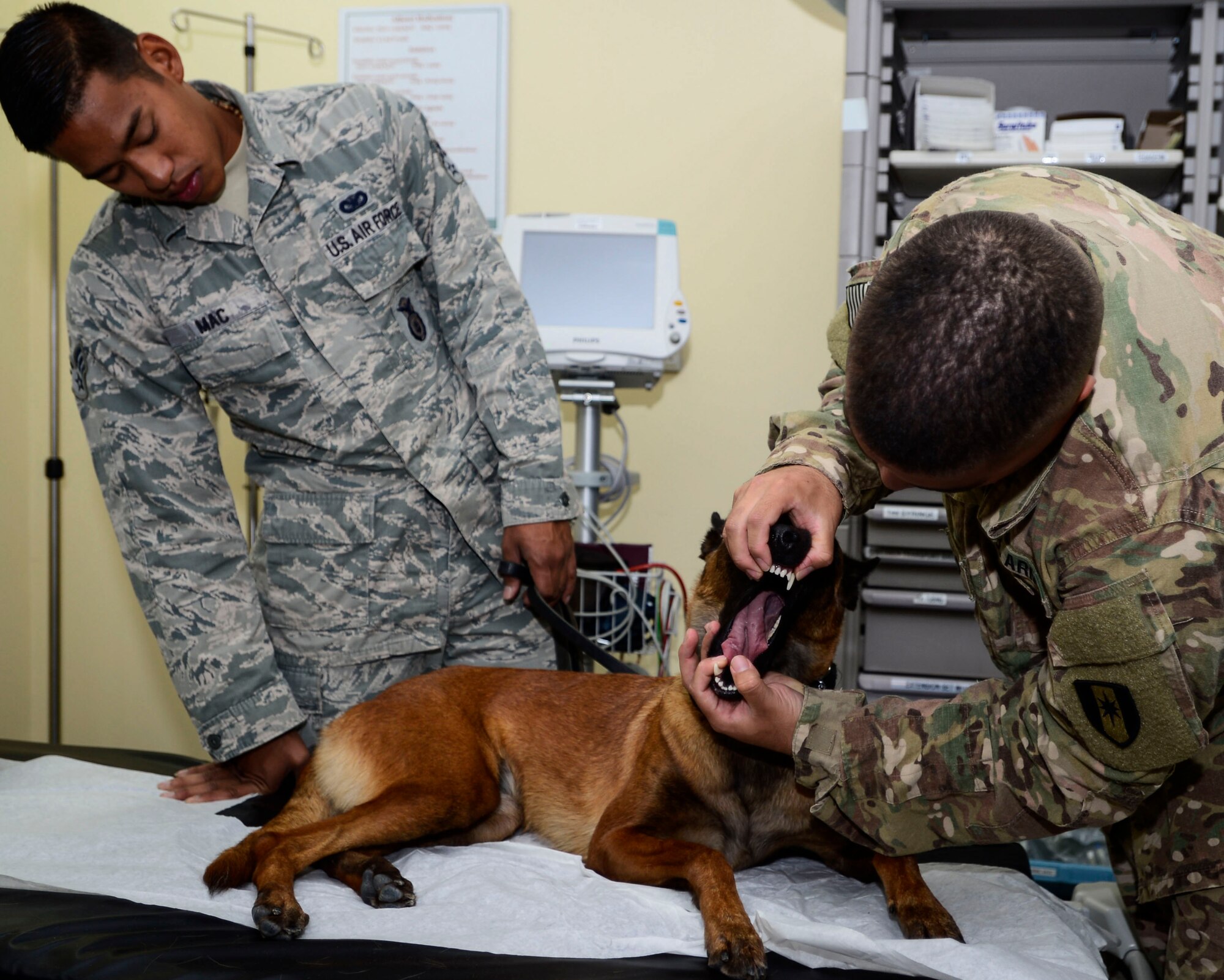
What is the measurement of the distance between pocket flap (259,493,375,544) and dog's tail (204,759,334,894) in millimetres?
462

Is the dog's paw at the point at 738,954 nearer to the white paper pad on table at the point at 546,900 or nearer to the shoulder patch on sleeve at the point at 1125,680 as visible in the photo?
the white paper pad on table at the point at 546,900

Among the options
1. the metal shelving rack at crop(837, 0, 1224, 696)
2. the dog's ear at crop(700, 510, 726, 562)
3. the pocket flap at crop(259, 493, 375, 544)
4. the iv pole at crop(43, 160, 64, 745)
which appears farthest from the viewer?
the iv pole at crop(43, 160, 64, 745)

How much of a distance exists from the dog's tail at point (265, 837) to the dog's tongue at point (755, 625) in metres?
0.73

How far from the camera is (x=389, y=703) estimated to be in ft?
5.78

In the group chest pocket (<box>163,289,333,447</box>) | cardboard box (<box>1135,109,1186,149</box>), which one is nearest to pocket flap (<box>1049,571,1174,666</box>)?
chest pocket (<box>163,289,333,447</box>)

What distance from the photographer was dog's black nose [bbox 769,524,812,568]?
1.28 m

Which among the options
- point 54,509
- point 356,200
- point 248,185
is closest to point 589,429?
point 356,200

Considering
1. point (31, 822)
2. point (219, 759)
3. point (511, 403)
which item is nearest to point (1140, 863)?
point (511, 403)

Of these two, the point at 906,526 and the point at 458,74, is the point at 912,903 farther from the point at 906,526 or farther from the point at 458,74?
the point at 458,74

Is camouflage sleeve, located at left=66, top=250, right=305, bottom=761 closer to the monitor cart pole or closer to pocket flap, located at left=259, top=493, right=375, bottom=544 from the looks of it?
pocket flap, located at left=259, top=493, right=375, bottom=544

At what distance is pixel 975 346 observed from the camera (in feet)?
2.87

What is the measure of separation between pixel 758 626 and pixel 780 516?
0.23m

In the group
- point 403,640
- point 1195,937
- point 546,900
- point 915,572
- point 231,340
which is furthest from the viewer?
point 915,572

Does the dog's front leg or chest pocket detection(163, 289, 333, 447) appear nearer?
the dog's front leg
